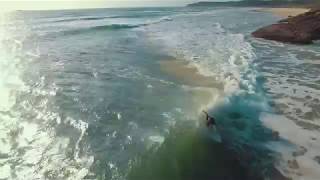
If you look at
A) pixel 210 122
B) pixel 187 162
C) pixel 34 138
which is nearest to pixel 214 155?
pixel 187 162

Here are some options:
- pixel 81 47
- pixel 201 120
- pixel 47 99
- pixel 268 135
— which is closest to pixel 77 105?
pixel 47 99

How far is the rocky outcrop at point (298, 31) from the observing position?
96.4ft

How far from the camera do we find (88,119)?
12367mm

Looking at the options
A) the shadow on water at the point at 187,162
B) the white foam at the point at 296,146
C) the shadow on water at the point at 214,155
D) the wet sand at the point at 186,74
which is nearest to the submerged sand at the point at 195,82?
the wet sand at the point at 186,74

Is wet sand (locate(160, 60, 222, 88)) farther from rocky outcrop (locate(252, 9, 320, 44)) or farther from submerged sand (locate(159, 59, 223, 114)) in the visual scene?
rocky outcrop (locate(252, 9, 320, 44))

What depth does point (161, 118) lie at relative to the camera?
12375 mm

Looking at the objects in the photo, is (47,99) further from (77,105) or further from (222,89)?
(222,89)

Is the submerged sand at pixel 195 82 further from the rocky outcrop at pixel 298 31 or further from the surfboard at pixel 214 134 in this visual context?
the rocky outcrop at pixel 298 31

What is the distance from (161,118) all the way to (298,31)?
871 inches

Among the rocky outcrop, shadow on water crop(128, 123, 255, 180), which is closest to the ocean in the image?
shadow on water crop(128, 123, 255, 180)

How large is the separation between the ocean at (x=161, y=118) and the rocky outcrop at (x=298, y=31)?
6850 mm

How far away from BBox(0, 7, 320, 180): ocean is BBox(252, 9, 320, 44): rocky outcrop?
685 centimetres

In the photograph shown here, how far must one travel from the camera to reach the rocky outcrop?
29375 mm

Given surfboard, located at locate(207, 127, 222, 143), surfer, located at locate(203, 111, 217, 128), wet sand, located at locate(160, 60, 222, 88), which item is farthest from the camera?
wet sand, located at locate(160, 60, 222, 88)
